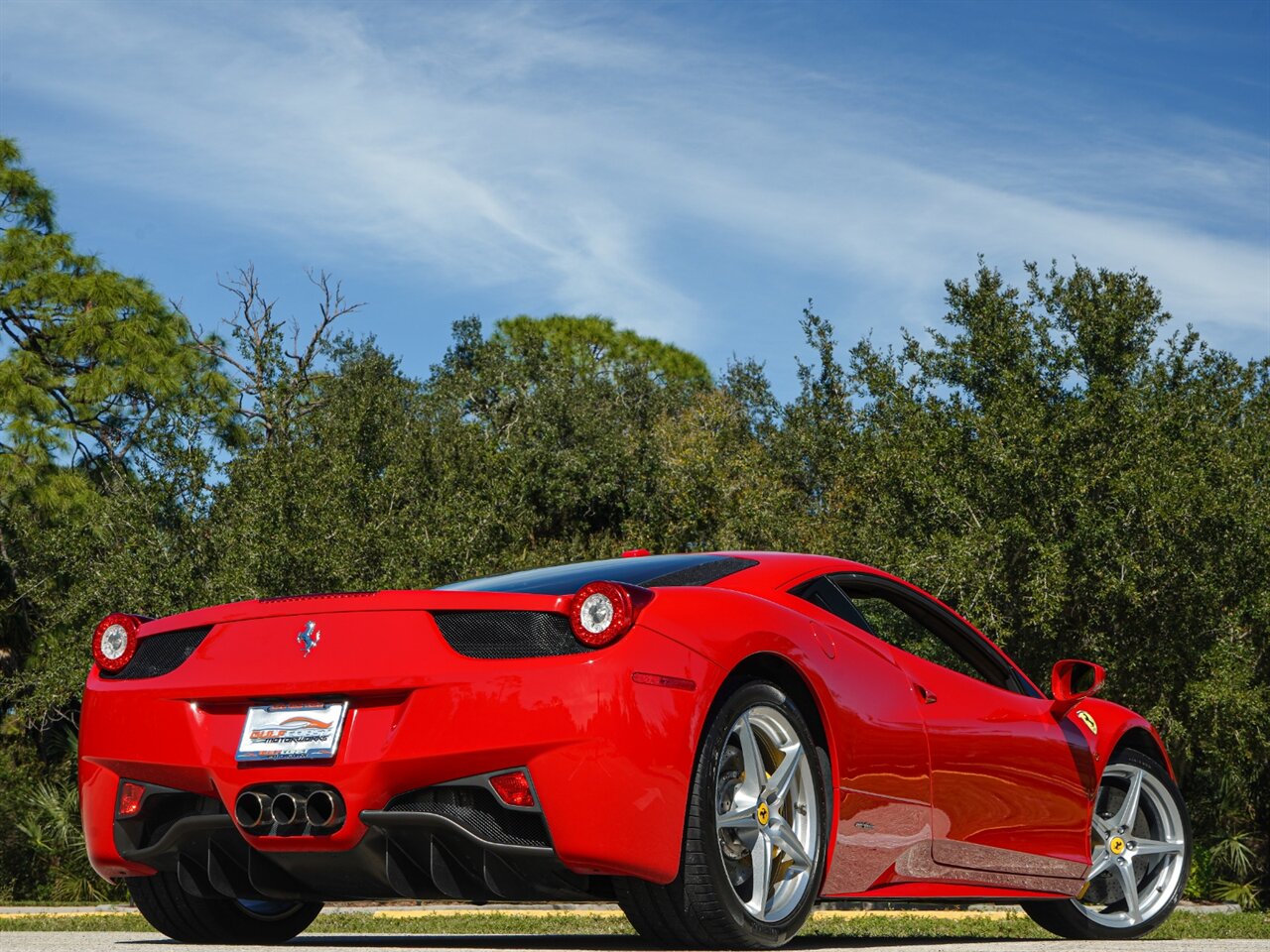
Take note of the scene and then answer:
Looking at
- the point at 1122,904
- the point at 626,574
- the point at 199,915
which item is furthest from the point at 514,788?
the point at 1122,904

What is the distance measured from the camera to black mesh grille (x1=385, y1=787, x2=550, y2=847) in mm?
4352

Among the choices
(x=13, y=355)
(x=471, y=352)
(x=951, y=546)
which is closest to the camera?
(x=951, y=546)

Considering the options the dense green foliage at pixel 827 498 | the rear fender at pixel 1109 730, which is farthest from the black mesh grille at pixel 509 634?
the dense green foliage at pixel 827 498

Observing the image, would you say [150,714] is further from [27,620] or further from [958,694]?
[27,620]

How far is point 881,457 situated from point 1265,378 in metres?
12.5

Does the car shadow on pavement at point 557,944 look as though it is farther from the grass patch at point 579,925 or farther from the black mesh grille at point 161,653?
the grass patch at point 579,925

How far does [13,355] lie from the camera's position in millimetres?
27062

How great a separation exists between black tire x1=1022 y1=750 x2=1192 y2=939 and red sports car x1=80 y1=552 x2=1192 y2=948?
1065mm

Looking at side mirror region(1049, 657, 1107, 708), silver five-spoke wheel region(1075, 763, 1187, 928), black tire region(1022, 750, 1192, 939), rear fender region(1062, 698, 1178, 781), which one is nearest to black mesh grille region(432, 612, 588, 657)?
side mirror region(1049, 657, 1107, 708)

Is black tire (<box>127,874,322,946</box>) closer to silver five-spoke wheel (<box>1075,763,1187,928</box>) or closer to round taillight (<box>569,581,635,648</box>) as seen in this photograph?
round taillight (<box>569,581,635,648</box>)

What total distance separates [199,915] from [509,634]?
1.87 meters

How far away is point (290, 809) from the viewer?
14.7ft

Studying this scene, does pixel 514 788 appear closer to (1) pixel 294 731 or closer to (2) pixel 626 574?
(1) pixel 294 731

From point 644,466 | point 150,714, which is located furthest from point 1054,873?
point 644,466
